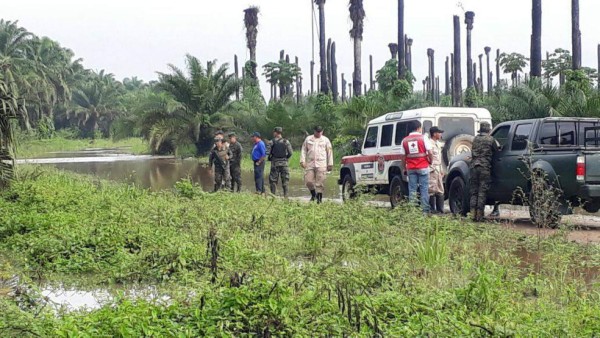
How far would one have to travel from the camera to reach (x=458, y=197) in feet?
48.4

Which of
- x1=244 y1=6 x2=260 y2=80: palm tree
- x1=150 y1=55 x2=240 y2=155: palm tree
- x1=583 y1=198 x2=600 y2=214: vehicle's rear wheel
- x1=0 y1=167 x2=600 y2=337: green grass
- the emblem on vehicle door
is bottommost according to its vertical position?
x1=0 y1=167 x2=600 y2=337: green grass

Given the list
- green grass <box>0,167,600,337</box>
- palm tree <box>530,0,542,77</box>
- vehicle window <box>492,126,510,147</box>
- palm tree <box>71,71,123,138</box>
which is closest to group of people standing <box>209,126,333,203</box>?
green grass <box>0,167,600,337</box>

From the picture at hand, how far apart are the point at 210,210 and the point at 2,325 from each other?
7.57m

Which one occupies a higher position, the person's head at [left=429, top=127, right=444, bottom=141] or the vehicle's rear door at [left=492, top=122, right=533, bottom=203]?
the person's head at [left=429, top=127, right=444, bottom=141]

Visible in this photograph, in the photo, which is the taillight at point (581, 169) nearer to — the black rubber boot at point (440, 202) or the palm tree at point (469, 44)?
the black rubber boot at point (440, 202)

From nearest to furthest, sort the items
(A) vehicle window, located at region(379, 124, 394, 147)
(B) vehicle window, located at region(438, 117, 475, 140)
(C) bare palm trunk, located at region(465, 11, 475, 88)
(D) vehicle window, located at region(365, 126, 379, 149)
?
1. (B) vehicle window, located at region(438, 117, 475, 140)
2. (A) vehicle window, located at region(379, 124, 394, 147)
3. (D) vehicle window, located at region(365, 126, 379, 149)
4. (C) bare palm trunk, located at region(465, 11, 475, 88)

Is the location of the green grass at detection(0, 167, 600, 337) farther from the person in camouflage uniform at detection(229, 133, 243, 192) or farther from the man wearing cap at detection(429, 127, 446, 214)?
the person in camouflage uniform at detection(229, 133, 243, 192)

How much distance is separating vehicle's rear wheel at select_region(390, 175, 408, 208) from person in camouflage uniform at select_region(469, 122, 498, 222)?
79.5 inches

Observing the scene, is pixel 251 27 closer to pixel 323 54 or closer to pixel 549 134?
pixel 323 54

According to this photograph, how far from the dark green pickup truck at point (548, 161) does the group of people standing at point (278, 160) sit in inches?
120

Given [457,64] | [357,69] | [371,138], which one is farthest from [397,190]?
[457,64]

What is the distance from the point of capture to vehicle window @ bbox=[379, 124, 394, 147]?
16.3 m

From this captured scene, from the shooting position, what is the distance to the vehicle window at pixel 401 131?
1583cm

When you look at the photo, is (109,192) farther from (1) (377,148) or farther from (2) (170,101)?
(2) (170,101)
